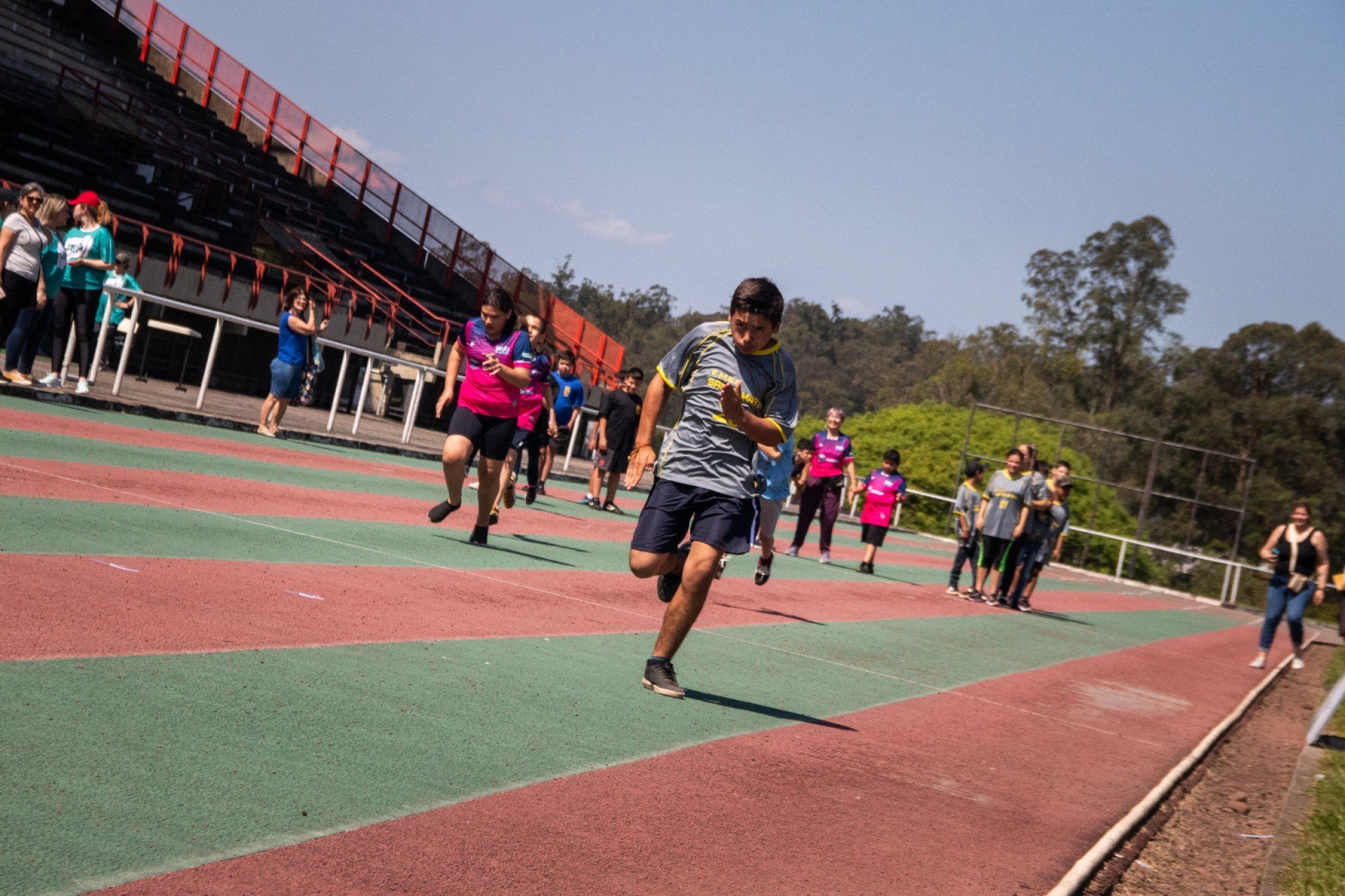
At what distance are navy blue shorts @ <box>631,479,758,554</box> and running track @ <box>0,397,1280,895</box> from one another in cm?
79

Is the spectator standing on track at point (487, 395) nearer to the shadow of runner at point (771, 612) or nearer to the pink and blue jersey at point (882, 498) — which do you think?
the shadow of runner at point (771, 612)

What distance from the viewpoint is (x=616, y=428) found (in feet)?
57.6

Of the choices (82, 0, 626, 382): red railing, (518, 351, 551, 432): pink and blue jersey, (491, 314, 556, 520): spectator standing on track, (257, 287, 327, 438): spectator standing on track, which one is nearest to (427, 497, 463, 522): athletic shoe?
(491, 314, 556, 520): spectator standing on track

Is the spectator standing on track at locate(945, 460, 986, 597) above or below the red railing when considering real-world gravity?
below

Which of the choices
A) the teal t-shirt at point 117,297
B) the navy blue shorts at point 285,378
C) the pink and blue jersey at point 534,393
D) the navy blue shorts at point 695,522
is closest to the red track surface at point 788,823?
the navy blue shorts at point 695,522

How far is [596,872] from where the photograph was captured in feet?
12.0

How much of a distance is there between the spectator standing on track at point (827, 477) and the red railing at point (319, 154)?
19462mm

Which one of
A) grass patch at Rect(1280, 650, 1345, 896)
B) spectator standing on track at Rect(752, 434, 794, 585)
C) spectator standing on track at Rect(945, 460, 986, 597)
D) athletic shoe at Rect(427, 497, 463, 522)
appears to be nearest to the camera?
grass patch at Rect(1280, 650, 1345, 896)

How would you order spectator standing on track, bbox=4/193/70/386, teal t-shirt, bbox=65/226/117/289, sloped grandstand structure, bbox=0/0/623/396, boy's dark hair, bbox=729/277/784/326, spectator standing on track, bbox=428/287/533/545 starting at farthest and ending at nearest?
sloped grandstand structure, bbox=0/0/623/396
teal t-shirt, bbox=65/226/117/289
spectator standing on track, bbox=4/193/70/386
spectator standing on track, bbox=428/287/533/545
boy's dark hair, bbox=729/277/784/326

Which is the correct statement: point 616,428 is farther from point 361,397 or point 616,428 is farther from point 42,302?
point 42,302

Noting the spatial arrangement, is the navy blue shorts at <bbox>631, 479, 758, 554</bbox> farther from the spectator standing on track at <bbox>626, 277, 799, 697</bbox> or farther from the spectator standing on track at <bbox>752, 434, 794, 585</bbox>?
the spectator standing on track at <bbox>752, 434, 794, 585</bbox>

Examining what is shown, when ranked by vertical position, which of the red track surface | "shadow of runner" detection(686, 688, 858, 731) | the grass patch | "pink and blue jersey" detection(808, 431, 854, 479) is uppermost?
"pink and blue jersey" detection(808, 431, 854, 479)

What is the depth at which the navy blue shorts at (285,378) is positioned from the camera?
615 inches

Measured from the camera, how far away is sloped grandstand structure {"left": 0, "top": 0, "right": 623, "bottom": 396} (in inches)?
1059
